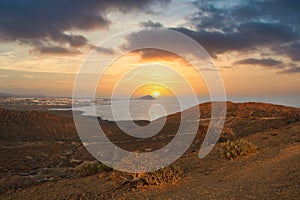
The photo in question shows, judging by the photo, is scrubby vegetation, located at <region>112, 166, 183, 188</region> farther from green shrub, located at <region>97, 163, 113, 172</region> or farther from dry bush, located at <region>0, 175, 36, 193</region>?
dry bush, located at <region>0, 175, 36, 193</region>

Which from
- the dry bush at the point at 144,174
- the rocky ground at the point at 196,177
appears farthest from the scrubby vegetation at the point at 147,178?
the rocky ground at the point at 196,177

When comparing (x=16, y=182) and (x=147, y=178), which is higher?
(x=147, y=178)

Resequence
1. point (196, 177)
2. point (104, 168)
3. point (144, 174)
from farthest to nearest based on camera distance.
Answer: point (104, 168) < point (196, 177) < point (144, 174)

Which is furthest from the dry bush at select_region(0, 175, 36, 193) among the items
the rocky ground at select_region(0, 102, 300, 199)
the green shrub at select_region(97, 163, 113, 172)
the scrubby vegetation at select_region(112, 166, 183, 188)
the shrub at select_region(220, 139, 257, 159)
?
the shrub at select_region(220, 139, 257, 159)

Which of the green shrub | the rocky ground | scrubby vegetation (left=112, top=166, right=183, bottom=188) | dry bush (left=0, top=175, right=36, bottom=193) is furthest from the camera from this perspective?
dry bush (left=0, top=175, right=36, bottom=193)

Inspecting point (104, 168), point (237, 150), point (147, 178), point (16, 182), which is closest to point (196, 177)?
point (147, 178)

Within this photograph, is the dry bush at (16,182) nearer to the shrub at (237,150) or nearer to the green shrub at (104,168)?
the green shrub at (104,168)

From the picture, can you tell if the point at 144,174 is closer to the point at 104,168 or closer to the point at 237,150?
the point at 104,168

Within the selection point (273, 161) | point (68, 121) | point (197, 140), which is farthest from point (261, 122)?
point (68, 121)

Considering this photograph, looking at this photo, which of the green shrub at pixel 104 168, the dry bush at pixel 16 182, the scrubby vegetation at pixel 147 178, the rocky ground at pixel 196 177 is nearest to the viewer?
the rocky ground at pixel 196 177

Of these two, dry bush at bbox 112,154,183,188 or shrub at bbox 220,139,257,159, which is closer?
dry bush at bbox 112,154,183,188

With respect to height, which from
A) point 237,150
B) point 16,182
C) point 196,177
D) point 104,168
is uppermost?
point 237,150

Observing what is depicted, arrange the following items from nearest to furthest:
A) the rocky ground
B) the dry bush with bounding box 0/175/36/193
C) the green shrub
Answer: the rocky ground < the green shrub < the dry bush with bounding box 0/175/36/193

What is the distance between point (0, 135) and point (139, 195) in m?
27.0
